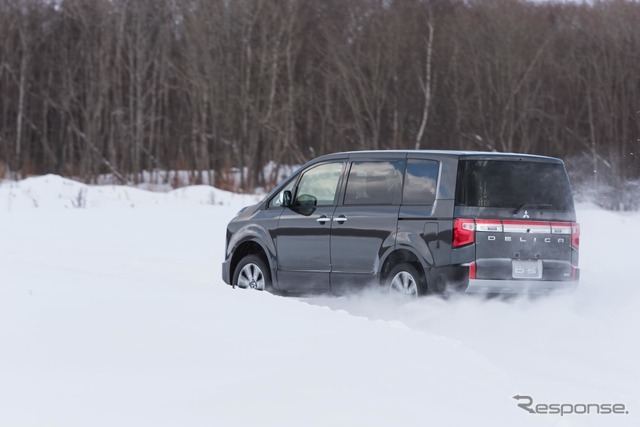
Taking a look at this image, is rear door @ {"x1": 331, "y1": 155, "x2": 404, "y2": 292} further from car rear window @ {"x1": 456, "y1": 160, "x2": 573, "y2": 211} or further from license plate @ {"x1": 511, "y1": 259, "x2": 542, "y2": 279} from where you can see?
license plate @ {"x1": 511, "y1": 259, "x2": 542, "y2": 279}

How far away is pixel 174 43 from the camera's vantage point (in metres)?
59.7

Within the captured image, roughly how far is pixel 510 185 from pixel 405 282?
137cm

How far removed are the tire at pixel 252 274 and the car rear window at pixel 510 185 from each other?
113 inches

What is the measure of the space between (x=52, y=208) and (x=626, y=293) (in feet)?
50.5

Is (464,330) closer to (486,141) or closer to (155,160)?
(486,141)

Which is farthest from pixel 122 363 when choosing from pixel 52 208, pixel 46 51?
pixel 46 51

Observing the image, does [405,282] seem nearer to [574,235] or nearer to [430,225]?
[430,225]

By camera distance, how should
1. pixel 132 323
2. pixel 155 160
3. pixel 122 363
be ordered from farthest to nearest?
pixel 155 160 < pixel 132 323 < pixel 122 363

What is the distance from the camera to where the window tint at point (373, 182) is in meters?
11.2

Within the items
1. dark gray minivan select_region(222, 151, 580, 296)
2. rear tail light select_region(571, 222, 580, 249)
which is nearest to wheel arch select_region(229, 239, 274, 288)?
dark gray minivan select_region(222, 151, 580, 296)

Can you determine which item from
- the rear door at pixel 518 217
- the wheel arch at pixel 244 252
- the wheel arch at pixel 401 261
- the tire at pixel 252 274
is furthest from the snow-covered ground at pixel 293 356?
the wheel arch at pixel 244 252

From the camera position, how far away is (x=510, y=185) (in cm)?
1062

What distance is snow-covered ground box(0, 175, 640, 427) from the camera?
6371 mm

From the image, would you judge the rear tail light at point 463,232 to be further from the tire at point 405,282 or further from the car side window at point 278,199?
the car side window at point 278,199
